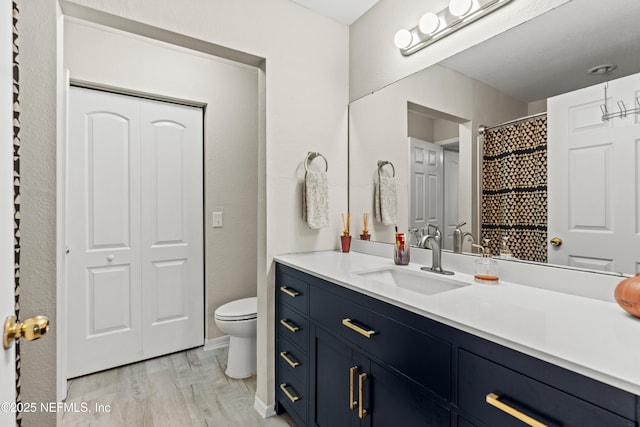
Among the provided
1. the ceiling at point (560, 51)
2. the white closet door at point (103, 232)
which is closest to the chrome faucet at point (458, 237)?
the ceiling at point (560, 51)

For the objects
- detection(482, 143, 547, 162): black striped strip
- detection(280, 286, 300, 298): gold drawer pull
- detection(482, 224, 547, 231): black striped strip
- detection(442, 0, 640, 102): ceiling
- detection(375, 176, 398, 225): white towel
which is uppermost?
detection(442, 0, 640, 102): ceiling

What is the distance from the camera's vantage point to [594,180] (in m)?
1.09

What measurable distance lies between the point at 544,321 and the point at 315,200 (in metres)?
1.33

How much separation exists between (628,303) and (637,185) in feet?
1.24

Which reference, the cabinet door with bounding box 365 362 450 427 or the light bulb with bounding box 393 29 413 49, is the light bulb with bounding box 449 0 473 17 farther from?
the cabinet door with bounding box 365 362 450 427

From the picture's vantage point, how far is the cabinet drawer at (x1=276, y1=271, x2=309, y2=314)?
1.55 m

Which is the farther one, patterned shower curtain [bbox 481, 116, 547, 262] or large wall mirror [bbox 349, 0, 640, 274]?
patterned shower curtain [bbox 481, 116, 547, 262]

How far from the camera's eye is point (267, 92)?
1.85m

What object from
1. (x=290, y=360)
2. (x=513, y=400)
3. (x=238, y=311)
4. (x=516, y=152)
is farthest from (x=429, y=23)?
(x=238, y=311)

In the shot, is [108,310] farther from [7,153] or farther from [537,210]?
[537,210]

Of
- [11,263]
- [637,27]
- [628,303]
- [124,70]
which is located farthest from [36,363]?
[637,27]

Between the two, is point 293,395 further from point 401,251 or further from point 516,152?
point 516,152

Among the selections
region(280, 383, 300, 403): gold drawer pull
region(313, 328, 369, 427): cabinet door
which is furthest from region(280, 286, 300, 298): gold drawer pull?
region(280, 383, 300, 403): gold drawer pull

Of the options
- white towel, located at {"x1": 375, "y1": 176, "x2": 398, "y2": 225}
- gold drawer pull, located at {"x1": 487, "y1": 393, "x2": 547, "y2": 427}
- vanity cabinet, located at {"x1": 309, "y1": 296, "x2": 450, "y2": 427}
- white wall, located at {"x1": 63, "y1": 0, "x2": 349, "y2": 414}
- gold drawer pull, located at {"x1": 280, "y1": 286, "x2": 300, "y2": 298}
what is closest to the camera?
gold drawer pull, located at {"x1": 487, "y1": 393, "x2": 547, "y2": 427}
